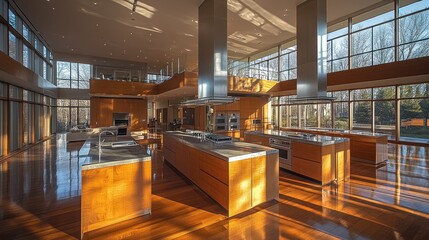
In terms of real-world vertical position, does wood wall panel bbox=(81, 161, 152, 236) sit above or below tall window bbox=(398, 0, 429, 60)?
below

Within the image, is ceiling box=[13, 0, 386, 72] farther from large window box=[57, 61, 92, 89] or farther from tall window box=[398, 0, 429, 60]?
large window box=[57, 61, 92, 89]

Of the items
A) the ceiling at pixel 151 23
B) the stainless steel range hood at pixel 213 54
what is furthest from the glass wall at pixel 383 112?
the stainless steel range hood at pixel 213 54

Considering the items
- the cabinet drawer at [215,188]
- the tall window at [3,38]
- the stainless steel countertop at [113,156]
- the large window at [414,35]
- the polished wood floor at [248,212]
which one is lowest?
the polished wood floor at [248,212]

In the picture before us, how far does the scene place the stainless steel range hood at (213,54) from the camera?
4.91 metres

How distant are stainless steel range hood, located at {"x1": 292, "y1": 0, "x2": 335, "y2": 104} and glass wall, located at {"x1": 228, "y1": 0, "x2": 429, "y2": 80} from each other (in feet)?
11.1

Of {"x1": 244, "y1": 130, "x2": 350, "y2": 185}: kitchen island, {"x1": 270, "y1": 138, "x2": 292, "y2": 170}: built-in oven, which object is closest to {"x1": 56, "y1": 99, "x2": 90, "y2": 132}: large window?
{"x1": 270, "y1": 138, "x2": 292, "y2": 170}: built-in oven

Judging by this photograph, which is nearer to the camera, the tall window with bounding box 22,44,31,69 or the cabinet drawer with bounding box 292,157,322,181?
the cabinet drawer with bounding box 292,157,322,181

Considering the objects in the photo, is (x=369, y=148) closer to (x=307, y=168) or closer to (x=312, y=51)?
(x=307, y=168)

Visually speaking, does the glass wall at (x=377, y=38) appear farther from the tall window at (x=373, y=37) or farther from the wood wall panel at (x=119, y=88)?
the wood wall panel at (x=119, y=88)

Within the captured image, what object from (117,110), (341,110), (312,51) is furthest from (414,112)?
(117,110)

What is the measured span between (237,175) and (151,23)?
8.00 meters

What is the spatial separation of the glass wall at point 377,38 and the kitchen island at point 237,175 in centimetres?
618

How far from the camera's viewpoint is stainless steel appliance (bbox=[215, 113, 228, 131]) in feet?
31.2

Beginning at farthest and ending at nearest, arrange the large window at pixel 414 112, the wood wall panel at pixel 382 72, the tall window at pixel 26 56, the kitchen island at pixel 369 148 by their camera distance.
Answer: the large window at pixel 414 112 → the tall window at pixel 26 56 → the wood wall panel at pixel 382 72 → the kitchen island at pixel 369 148
